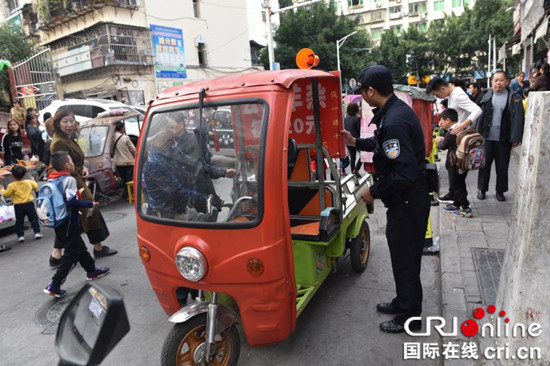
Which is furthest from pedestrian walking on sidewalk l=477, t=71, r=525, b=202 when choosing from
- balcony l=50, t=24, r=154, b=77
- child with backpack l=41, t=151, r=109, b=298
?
balcony l=50, t=24, r=154, b=77

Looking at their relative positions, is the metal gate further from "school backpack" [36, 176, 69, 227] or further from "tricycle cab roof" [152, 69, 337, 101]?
"tricycle cab roof" [152, 69, 337, 101]

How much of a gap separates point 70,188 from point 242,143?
8.41ft

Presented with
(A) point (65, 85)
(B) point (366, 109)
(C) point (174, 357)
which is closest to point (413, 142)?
(C) point (174, 357)

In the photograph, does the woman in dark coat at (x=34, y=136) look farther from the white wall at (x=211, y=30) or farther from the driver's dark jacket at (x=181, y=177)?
the white wall at (x=211, y=30)

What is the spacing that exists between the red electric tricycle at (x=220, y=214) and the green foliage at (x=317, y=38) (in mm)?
30533

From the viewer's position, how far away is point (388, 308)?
3.42 m

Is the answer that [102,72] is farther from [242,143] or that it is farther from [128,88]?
[242,143]

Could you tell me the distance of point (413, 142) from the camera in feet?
9.29

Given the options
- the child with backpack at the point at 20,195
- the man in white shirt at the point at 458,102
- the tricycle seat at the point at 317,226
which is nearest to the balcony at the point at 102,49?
the child with backpack at the point at 20,195

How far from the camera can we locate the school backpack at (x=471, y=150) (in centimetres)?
482

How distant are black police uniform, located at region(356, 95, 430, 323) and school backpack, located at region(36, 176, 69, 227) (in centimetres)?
321

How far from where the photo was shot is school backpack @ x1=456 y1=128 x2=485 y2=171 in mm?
4816

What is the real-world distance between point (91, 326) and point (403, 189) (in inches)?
87.3

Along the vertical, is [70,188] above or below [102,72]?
below
